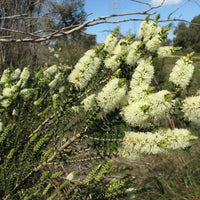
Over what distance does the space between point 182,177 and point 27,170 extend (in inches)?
85.2

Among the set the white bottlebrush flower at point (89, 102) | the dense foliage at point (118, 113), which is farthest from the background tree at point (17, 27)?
the white bottlebrush flower at point (89, 102)

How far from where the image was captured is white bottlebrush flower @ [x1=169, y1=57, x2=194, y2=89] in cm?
74

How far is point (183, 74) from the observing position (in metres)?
0.75

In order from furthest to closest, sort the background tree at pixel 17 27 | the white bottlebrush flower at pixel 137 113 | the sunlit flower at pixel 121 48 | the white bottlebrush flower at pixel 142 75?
1. the background tree at pixel 17 27
2. the sunlit flower at pixel 121 48
3. the white bottlebrush flower at pixel 142 75
4. the white bottlebrush flower at pixel 137 113

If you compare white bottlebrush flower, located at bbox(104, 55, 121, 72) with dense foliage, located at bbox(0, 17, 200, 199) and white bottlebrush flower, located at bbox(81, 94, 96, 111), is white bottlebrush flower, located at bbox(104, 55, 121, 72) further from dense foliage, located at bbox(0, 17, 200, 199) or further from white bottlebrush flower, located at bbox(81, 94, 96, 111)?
white bottlebrush flower, located at bbox(81, 94, 96, 111)

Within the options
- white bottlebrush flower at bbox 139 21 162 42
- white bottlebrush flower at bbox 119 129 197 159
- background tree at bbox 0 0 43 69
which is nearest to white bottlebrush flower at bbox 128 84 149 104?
white bottlebrush flower at bbox 119 129 197 159

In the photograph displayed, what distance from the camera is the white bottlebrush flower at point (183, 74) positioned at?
29.1 inches

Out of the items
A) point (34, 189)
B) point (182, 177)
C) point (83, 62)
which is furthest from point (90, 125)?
point (182, 177)

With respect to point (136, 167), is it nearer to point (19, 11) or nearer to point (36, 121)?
point (36, 121)

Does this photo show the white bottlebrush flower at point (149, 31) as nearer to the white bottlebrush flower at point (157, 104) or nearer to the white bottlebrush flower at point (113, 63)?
the white bottlebrush flower at point (113, 63)

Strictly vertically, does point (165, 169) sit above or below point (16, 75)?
below

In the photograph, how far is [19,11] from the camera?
2564 millimetres

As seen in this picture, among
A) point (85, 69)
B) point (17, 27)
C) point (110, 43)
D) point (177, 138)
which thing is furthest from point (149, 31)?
point (17, 27)

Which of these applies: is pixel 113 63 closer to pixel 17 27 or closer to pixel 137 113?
pixel 137 113
